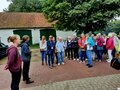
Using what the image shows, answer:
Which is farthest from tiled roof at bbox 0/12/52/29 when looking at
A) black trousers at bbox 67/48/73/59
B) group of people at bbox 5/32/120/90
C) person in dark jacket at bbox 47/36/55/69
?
person in dark jacket at bbox 47/36/55/69

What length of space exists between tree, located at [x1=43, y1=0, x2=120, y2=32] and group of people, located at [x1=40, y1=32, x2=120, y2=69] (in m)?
5.24

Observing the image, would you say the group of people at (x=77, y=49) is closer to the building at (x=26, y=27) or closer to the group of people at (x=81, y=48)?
the group of people at (x=81, y=48)

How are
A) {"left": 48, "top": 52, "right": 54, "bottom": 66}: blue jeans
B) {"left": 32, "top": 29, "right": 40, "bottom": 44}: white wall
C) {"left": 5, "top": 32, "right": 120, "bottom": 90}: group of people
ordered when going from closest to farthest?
{"left": 5, "top": 32, "right": 120, "bottom": 90}: group of people < {"left": 48, "top": 52, "right": 54, "bottom": 66}: blue jeans < {"left": 32, "top": 29, "right": 40, "bottom": 44}: white wall

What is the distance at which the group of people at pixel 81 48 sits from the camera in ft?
50.3

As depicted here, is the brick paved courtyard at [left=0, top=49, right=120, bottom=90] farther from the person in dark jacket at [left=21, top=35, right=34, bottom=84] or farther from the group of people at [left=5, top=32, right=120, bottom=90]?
the group of people at [left=5, top=32, right=120, bottom=90]

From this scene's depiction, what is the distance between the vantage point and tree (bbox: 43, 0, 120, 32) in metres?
22.6

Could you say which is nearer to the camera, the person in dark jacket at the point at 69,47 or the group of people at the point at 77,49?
the group of people at the point at 77,49

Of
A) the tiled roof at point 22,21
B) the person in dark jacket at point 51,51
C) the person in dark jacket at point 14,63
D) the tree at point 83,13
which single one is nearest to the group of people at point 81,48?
the person in dark jacket at point 51,51

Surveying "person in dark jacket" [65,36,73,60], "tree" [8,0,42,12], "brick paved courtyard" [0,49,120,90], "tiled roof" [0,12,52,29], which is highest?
"tree" [8,0,42,12]

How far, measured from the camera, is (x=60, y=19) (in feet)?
81.7

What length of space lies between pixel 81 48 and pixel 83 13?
21.6 ft

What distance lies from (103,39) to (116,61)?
25.8ft

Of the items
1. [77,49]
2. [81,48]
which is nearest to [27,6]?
[77,49]

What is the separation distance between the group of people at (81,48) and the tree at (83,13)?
524 cm
